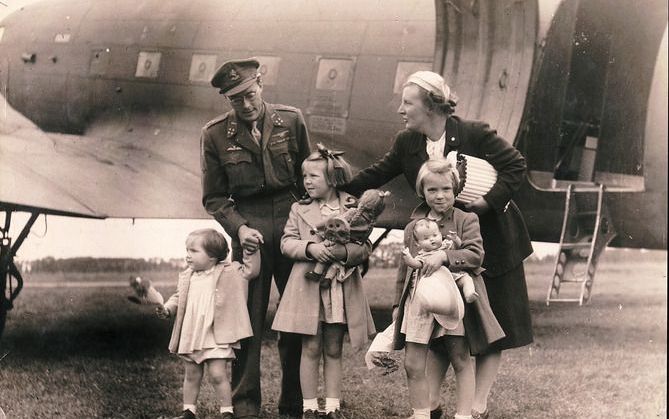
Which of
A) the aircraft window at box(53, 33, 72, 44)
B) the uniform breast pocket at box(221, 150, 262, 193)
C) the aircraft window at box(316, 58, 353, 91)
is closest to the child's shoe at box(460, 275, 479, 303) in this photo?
the uniform breast pocket at box(221, 150, 262, 193)

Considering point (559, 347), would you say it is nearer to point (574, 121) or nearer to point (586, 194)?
point (586, 194)

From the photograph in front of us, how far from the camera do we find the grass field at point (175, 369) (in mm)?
5383

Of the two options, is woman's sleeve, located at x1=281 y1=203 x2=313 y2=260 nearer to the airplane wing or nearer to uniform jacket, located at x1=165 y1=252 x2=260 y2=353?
uniform jacket, located at x1=165 y1=252 x2=260 y2=353

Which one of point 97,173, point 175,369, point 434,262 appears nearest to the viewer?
point 434,262

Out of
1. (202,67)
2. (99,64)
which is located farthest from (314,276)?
(99,64)

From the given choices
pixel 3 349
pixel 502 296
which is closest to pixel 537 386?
pixel 502 296

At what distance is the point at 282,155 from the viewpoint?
16.4 feet

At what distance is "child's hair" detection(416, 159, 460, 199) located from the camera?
4.40 m

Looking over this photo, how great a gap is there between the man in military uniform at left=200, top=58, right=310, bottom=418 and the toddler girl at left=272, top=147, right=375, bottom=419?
0.28 m

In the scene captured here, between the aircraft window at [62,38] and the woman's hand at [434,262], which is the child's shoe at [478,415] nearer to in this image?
the woman's hand at [434,262]

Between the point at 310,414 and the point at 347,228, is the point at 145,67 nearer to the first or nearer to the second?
the point at 347,228

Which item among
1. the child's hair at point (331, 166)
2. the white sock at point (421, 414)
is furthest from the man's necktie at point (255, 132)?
the white sock at point (421, 414)

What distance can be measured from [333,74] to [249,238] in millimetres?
3300

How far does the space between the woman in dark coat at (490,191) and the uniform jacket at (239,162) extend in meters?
0.67
